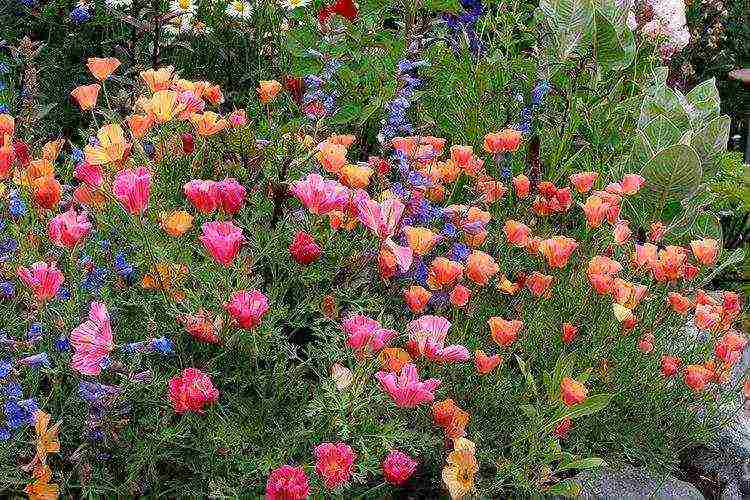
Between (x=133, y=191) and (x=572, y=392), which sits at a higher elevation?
(x=133, y=191)

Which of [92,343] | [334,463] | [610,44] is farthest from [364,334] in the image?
[610,44]

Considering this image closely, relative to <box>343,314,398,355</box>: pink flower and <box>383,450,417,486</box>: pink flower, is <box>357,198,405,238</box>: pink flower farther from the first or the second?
<box>383,450,417,486</box>: pink flower

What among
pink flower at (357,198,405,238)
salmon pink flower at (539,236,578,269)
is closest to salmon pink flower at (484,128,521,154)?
salmon pink flower at (539,236,578,269)

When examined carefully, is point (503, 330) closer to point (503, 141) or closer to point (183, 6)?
point (503, 141)

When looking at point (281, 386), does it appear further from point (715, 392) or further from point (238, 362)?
point (715, 392)

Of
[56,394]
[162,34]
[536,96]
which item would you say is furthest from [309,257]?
[162,34]

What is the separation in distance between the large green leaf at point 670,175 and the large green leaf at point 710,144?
0.66 ft

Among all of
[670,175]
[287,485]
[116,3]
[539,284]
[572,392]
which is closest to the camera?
[287,485]

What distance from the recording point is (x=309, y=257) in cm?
168

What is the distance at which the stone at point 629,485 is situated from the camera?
6.59 ft

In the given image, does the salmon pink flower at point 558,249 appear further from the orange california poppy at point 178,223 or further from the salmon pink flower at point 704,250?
the orange california poppy at point 178,223

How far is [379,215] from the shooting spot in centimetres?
166

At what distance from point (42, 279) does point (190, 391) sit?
0.34 m

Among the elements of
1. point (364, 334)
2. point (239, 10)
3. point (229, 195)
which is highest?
point (229, 195)
